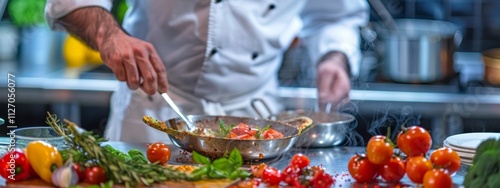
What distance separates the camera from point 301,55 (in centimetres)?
431

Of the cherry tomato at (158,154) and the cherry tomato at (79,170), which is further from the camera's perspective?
the cherry tomato at (158,154)

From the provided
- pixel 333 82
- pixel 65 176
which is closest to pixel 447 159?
pixel 65 176

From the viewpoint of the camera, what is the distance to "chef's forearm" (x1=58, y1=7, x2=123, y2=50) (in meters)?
2.67

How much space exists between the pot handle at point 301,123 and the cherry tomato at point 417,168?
396 mm

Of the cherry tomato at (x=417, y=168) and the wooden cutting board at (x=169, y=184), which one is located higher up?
the cherry tomato at (x=417, y=168)

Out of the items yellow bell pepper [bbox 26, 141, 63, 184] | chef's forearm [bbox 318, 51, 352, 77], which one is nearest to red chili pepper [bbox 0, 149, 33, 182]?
yellow bell pepper [bbox 26, 141, 63, 184]

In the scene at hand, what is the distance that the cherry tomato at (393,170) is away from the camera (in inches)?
81.0

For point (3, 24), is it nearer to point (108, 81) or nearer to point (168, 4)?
point (108, 81)

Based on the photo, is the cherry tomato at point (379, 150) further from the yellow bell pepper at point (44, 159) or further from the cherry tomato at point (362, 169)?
the yellow bell pepper at point (44, 159)

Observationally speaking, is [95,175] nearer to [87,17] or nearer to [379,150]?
[379,150]

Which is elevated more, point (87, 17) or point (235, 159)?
point (87, 17)

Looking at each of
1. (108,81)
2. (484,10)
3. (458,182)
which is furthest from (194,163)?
(484,10)

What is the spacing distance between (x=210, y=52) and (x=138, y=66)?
64 cm

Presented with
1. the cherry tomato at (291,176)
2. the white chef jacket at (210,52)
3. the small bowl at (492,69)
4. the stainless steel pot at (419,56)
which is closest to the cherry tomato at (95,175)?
the cherry tomato at (291,176)
